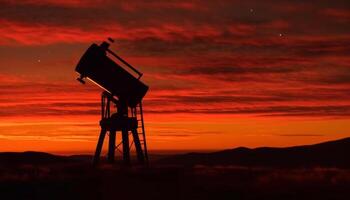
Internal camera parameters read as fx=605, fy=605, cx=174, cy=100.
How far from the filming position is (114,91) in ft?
86.1

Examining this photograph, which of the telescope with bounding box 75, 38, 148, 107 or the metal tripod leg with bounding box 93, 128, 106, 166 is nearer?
the telescope with bounding box 75, 38, 148, 107

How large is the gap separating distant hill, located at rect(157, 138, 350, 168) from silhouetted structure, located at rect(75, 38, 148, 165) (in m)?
37.3

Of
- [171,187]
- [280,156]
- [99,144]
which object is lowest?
[171,187]

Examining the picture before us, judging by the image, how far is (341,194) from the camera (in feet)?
55.6

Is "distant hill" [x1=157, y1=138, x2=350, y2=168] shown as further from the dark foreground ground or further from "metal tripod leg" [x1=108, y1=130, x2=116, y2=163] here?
the dark foreground ground

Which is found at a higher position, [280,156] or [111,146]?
[280,156]

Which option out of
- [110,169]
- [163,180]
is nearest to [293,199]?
[163,180]

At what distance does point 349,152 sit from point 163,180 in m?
54.7

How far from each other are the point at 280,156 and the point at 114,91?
52.1m

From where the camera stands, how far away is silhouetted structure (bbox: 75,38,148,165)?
2541 cm

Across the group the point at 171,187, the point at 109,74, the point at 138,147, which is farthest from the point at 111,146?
the point at 171,187

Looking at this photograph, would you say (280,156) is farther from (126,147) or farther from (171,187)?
(171,187)

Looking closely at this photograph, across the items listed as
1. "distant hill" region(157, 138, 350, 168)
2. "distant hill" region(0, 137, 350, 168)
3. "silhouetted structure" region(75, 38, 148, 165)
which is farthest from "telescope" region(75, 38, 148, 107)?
"distant hill" region(157, 138, 350, 168)

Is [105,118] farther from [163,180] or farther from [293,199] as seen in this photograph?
[293,199]
